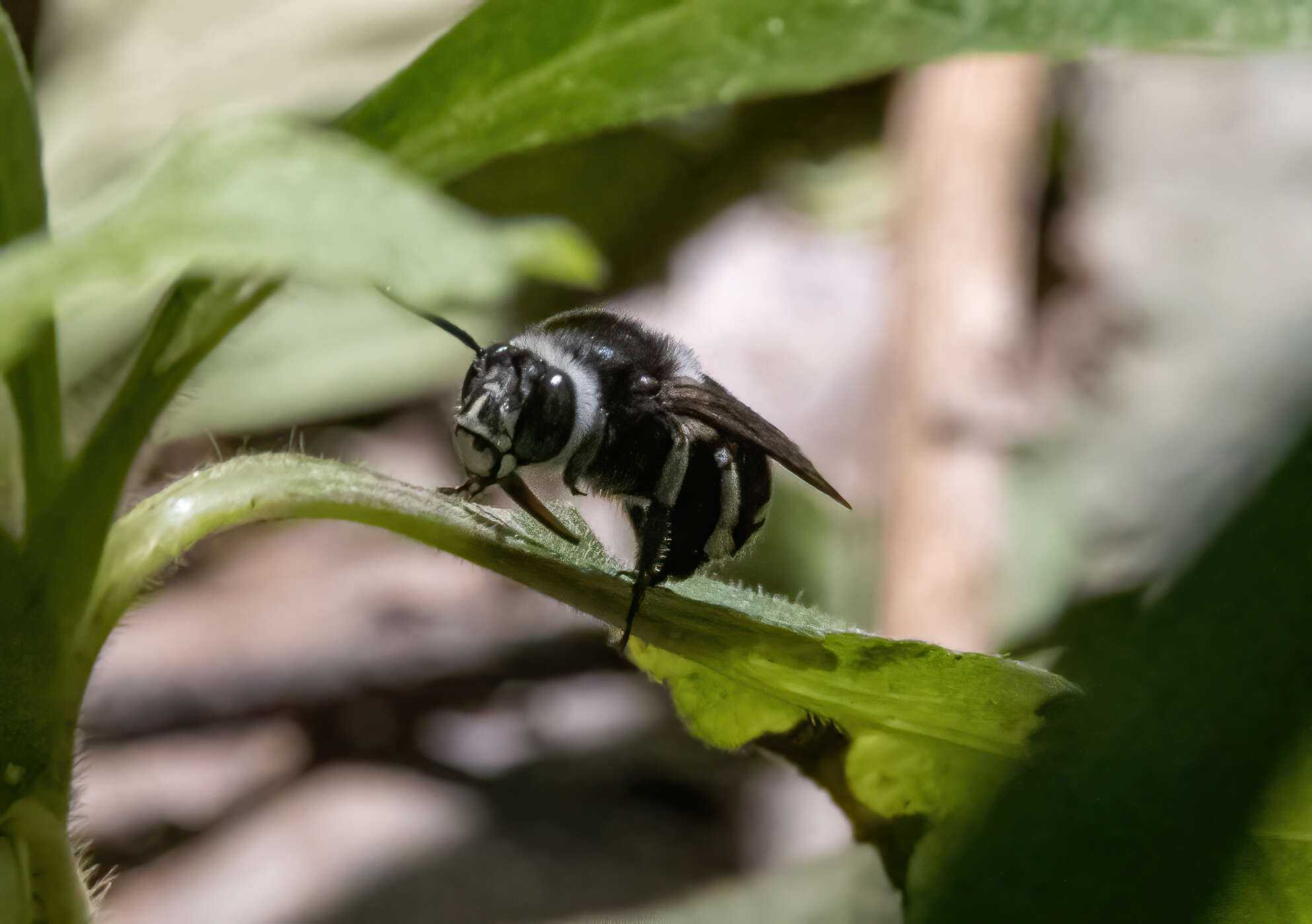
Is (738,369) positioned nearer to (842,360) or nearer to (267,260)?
(842,360)

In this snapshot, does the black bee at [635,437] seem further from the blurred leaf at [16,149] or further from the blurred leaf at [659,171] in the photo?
the blurred leaf at [659,171]

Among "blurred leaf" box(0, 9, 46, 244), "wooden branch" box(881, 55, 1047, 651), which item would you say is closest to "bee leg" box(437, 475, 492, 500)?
"blurred leaf" box(0, 9, 46, 244)

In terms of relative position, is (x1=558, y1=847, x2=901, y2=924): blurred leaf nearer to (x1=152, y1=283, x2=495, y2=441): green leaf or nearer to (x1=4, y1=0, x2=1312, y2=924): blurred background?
(x1=4, y1=0, x2=1312, y2=924): blurred background

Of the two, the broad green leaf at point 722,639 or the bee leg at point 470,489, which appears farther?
the bee leg at point 470,489

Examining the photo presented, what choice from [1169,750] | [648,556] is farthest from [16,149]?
[1169,750]

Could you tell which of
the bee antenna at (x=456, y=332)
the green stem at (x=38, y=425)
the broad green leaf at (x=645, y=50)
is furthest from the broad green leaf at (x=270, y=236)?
the bee antenna at (x=456, y=332)

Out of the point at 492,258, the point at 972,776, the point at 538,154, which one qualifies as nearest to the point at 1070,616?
the point at 972,776

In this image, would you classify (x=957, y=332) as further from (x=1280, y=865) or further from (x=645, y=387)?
(x=1280, y=865)
